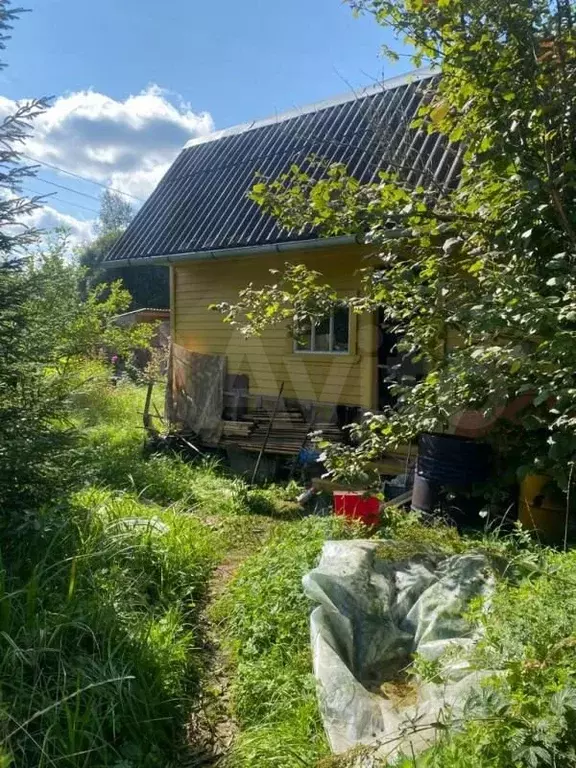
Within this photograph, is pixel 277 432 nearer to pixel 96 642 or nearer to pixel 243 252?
pixel 243 252

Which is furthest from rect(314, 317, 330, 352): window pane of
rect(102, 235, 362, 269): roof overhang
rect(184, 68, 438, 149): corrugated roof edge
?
rect(184, 68, 438, 149): corrugated roof edge

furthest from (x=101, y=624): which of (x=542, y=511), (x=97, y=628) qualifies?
(x=542, y=511)

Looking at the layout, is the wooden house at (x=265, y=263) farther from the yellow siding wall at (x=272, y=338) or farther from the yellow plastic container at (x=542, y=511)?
the yellow plastic container at (x=542, y=511)

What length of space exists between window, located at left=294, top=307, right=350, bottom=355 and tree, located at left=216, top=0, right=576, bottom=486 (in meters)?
3.11

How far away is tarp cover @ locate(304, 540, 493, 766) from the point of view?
6.93ft

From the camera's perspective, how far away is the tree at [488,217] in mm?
2943

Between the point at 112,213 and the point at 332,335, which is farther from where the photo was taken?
the point at 112,213

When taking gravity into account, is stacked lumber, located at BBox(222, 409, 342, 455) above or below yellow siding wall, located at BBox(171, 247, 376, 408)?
below

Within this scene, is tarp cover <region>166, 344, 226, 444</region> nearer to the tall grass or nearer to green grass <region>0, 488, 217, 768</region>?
the tall grass

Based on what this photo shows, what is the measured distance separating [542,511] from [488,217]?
226cm

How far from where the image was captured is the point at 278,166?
27.0 feet

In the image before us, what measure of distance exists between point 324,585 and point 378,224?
222 cm

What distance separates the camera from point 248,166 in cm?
900

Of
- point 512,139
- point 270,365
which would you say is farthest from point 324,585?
point 270,365
